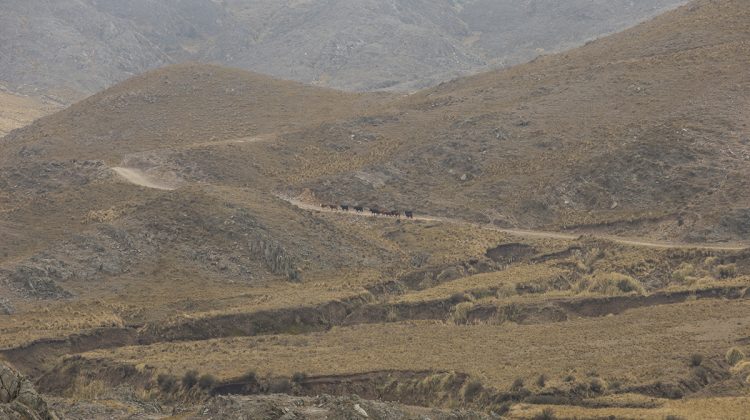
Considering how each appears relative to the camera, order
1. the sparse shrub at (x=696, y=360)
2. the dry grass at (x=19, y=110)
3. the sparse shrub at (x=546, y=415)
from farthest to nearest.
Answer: the dry grass at (x=19, y=110)
the sparse shrub at (x=696, y=360)
the sparse shrub at (x=546, y=415)

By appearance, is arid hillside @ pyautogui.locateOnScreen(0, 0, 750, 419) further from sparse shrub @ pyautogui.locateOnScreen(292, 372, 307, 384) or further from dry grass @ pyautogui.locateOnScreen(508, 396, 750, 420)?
sparse shrub @ pyautogui.locateOnScreen(292, 372, 307, 384)

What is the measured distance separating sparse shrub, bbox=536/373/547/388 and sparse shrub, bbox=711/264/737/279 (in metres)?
21.2

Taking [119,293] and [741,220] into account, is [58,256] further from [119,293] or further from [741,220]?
[741,220]

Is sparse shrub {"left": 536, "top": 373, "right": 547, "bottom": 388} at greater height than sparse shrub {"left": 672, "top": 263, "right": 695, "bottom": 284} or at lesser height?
lesser

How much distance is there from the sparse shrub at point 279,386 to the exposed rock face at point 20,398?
51.5 ft

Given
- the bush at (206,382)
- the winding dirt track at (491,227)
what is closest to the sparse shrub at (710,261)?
the winding dirt track at (491,227)

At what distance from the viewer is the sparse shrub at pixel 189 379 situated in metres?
43.8

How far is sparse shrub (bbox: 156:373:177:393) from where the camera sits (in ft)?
144

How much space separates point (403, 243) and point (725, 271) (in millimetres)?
21959

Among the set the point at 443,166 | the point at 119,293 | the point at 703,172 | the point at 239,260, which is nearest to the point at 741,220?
the point at 703,172

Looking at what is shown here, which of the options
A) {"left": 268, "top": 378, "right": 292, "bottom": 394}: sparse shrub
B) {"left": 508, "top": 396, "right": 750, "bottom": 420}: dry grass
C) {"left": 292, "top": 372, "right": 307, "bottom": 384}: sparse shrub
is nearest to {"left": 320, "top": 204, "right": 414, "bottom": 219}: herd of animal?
{"left": 292, "top": 372, "right": 307, "bottom": 384}: sparse shrub

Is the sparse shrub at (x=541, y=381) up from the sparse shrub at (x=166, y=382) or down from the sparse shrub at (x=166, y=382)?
up

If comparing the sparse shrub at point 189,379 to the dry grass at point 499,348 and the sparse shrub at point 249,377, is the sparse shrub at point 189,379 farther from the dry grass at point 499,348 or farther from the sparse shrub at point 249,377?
the sparse shrub at point 249,377

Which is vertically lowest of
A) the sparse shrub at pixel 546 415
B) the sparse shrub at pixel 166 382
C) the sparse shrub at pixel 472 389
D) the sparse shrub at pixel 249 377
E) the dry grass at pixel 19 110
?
the sparse shrub at pixel 166 382
